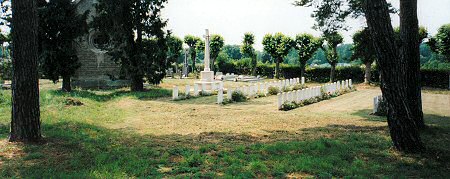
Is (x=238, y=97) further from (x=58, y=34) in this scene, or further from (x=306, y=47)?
(x=306, y=47)

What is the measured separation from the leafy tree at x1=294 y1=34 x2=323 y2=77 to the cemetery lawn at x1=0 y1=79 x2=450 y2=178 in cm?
2608

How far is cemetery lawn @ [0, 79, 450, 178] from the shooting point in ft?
19.5

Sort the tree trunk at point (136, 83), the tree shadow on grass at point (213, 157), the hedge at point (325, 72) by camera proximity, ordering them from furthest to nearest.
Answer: the hedge at point (325, 72), the tree trunk at point (136, 83), the tree shadow on grass at point (213, 157)

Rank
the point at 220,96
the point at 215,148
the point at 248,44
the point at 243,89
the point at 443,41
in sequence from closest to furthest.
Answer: the point at 215,148, the point at 220,96, the point at 243,89, the point at 443,41, the point at 248,44

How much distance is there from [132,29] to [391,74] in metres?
18.6

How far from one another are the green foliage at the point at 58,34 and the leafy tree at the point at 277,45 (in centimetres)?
2544

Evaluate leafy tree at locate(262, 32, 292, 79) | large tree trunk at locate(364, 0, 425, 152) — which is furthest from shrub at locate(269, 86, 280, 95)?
leafy tree at locate(262, 32, 292, 79)

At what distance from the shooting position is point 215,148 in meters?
7.60

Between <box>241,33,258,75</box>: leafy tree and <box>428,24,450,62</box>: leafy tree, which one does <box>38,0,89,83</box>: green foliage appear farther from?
<box>428,24,450,62</box>: leafy tree


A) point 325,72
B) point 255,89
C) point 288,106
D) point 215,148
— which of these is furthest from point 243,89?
point 325,72

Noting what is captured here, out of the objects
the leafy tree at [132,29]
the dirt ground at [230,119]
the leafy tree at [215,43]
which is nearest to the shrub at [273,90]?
the dirt ground at [230,119]

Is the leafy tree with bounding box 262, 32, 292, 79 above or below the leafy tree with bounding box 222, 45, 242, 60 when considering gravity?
below

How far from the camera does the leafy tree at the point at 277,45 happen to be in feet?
137

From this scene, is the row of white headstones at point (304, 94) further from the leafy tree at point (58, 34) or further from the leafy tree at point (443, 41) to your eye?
the leafy tree at point (58, 34)
